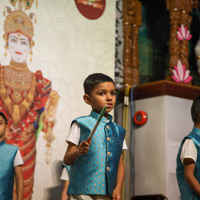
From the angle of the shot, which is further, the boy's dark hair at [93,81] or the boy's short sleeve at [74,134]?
the boy's dark hair at [93,81]

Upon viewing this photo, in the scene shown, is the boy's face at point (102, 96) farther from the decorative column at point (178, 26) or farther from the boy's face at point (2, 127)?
the decorative column at point (178, 26)

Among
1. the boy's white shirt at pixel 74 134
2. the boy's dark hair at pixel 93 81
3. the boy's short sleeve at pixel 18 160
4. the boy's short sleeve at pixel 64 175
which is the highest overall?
the boy's dark hair at pixel 93 81

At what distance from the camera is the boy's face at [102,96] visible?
8.10 ft

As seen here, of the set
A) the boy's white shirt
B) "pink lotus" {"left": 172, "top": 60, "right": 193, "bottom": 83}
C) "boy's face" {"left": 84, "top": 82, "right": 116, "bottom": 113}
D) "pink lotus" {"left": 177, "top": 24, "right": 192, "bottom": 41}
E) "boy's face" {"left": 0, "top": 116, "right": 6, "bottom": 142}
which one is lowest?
the boy's white shirt

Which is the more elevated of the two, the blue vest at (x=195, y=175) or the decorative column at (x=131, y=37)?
the decorative column at (x=131, y=37)

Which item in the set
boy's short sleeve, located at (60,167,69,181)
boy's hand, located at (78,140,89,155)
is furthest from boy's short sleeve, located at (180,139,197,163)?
boy's short sleeve, located at (60,167,69,181)

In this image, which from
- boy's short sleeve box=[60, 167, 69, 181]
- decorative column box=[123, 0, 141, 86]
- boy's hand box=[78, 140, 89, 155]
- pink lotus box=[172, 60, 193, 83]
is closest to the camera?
boy's hand box=[78, 140, 89, 155]

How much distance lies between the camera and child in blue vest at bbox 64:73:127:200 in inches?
92.7

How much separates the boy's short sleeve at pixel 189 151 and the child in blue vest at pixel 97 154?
386 millimetres

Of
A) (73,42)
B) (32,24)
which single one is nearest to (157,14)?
(73,42)

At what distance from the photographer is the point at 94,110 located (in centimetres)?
254

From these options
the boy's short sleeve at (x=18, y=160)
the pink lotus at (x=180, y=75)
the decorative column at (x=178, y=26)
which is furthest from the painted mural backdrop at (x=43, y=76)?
the decorative column at (x=178, y=26)

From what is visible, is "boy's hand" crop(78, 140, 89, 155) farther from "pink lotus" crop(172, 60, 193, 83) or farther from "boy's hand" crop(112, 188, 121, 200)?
"pink lotus" crop(172, 60, 193, 83)

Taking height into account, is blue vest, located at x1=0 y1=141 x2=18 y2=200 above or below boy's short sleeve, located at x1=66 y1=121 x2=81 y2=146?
below
